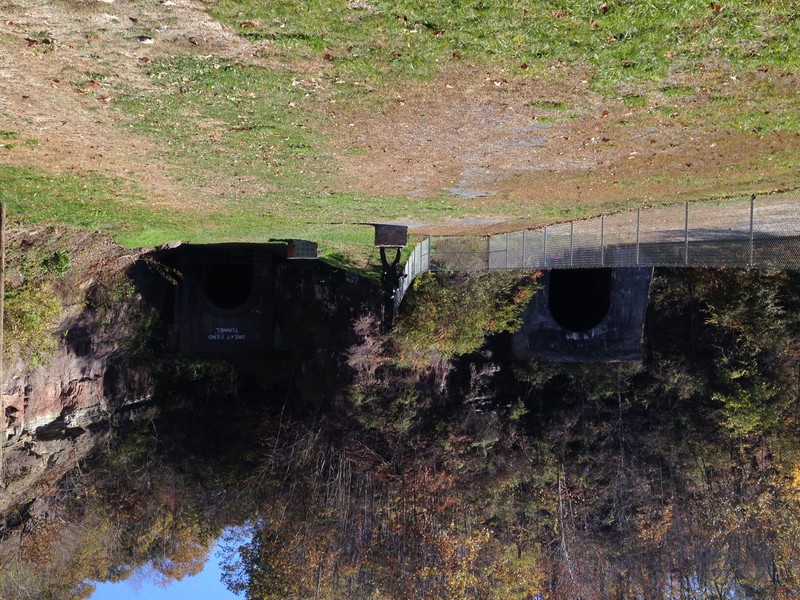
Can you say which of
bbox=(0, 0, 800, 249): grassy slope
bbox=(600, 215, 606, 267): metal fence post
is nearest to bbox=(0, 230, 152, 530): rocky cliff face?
bbox=(0, 0, 800, 249): grassy slope

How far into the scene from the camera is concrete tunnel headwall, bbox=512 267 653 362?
15.9m

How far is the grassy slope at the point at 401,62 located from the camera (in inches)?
207

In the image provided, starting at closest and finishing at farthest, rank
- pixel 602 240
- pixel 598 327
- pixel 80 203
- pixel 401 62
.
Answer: pixel 401 62
pixel 80 203
pixel 602 240
pixel 598 327

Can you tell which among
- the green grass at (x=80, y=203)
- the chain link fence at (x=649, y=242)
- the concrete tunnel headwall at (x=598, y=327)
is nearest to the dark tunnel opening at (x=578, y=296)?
the concrete tunnel headwall at (x=598, y=327)

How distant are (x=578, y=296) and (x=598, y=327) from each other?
1.23 meters

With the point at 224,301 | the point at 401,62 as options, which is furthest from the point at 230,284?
the point at 401,62

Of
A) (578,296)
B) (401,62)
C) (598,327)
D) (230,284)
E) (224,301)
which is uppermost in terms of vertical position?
(401,62)

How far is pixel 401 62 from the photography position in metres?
5.80

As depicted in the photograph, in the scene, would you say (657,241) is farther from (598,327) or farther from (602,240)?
(598,327)

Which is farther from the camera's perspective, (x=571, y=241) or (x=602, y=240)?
(x=571, y=241)

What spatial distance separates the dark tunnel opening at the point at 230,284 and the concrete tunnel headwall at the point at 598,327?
7.83 m

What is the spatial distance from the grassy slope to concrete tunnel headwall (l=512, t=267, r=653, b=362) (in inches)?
349

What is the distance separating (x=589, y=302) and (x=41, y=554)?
15213mm

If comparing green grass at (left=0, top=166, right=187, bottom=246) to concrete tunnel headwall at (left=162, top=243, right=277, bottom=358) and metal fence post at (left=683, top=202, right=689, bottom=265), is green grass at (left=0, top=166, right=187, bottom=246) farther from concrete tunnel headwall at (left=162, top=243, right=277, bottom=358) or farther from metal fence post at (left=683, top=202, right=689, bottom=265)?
metal fence post at (left=683, top=202, right=689, bottom=265)
